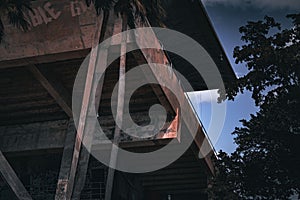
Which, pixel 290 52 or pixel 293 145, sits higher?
pixel 290 52

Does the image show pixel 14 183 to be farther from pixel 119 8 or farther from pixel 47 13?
pixel 119 8

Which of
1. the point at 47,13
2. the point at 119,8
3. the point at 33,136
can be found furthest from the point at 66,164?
the point at 119,8

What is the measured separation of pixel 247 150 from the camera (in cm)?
1150

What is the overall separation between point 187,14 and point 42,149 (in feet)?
19.3

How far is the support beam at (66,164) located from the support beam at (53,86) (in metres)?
0.58

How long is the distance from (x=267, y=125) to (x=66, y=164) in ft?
17.1

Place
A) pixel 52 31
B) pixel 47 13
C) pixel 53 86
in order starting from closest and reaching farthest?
pixel 47 13 < pixel 52 31 < pixel 53 86

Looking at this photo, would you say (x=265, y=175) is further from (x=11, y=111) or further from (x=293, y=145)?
(x=11, y=111)

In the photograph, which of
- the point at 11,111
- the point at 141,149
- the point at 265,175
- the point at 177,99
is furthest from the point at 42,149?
the point at 265,175

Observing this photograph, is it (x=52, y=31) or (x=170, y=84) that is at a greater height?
(x=170, y=84)

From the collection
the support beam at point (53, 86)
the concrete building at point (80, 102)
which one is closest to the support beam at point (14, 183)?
the concrete building at point (80, 102)

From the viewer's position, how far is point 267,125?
11.2 metres

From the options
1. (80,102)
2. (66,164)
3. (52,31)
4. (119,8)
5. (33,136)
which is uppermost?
(80,102)

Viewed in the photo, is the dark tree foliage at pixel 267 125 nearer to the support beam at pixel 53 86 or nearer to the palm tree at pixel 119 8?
the palm tree at pixel 119 8
